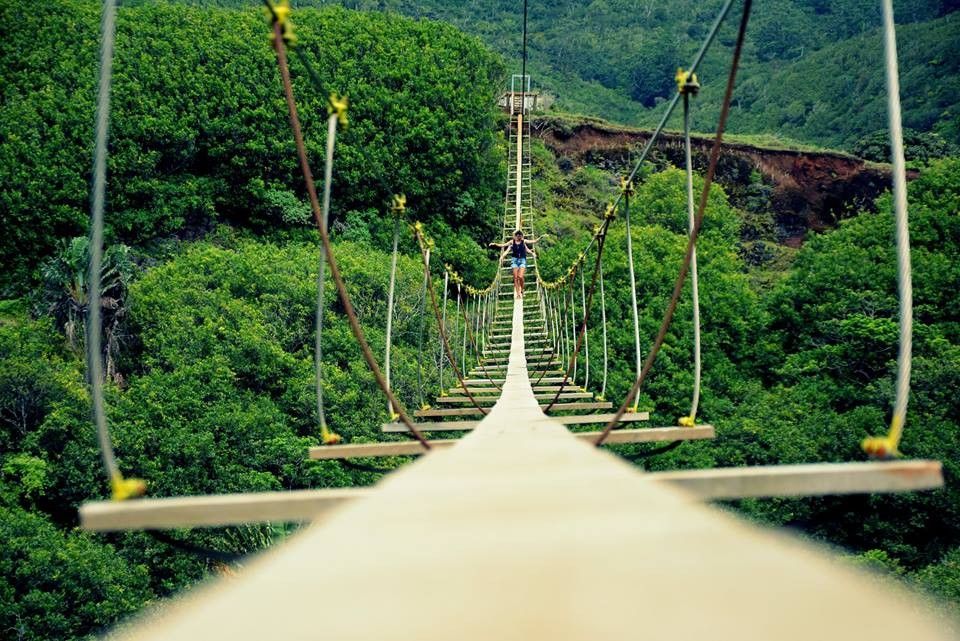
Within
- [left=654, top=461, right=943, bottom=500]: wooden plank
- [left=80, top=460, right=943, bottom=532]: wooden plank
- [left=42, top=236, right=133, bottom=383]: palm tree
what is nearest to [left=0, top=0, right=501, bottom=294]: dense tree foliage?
[left=42, top=236, right=133, bottom=383]: palm tree

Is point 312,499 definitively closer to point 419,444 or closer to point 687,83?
point 419,444

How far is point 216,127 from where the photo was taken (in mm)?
21562

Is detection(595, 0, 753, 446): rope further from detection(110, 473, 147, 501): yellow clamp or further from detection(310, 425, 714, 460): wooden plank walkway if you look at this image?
detection(110, 473, 147, 501): yellow clamp

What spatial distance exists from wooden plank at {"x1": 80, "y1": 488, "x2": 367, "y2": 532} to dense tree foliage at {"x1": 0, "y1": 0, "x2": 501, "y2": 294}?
20046mm

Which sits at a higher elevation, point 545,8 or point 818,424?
point 545,8

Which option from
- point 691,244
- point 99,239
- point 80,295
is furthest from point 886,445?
point 80,295

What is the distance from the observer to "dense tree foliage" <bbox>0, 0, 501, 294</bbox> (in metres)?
19.8

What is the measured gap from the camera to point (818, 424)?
14.9m

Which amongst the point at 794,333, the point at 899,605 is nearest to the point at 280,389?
the point at 794,333

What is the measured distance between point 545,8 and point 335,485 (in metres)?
43.6

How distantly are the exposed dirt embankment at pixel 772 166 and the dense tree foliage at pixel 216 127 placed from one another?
5.42 m

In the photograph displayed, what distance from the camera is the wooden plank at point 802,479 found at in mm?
1406

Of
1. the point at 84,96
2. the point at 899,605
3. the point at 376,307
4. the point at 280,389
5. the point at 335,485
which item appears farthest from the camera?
the point at 84,96

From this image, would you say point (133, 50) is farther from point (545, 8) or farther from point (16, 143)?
point (545, 8)
